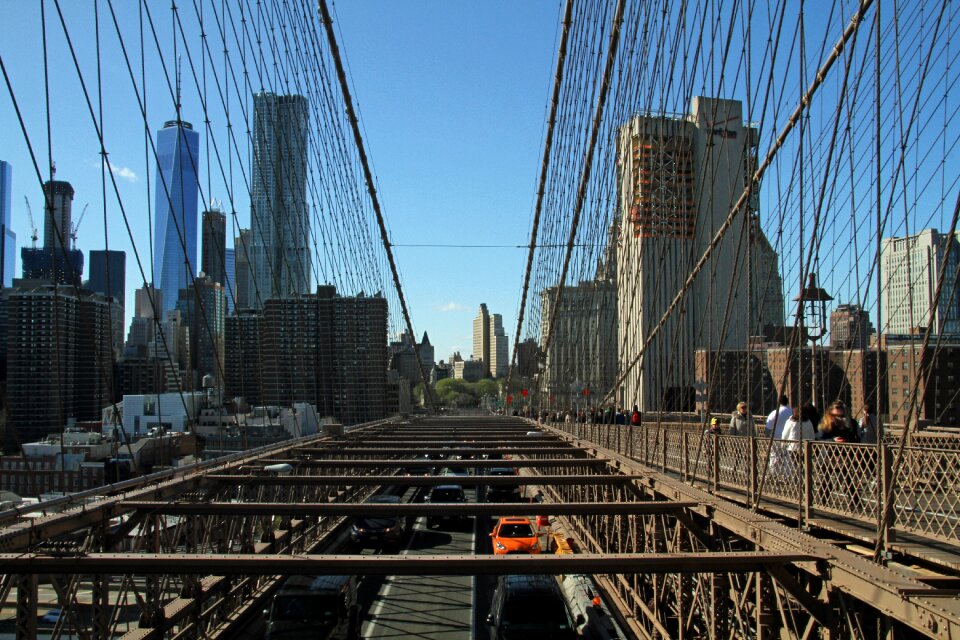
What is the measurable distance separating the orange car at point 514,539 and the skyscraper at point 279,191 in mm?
7023

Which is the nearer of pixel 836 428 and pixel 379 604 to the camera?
pixel 836 428

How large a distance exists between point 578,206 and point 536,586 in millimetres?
19610

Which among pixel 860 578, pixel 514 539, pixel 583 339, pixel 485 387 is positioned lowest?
pixel 485 387

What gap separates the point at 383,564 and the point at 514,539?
12.4 metres

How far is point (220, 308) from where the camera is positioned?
19906 millimetres

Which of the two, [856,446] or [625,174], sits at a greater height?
[625,174]

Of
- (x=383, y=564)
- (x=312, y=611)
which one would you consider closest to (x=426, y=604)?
(x=312, y=611)

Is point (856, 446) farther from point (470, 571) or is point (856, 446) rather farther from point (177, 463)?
point (177, 463)

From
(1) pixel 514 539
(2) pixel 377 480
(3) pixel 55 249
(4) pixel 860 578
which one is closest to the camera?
(4) pixel 860 578

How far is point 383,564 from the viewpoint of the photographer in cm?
566

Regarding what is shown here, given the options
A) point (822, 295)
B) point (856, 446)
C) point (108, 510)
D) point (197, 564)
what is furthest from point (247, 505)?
point (822, 295)

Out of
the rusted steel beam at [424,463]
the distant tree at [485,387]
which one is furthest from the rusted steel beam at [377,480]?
the distant tree at [485,387]

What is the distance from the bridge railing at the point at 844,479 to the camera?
5461mm

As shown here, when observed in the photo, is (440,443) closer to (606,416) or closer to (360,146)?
(606,416)
